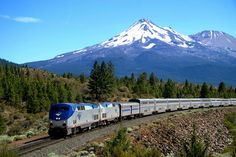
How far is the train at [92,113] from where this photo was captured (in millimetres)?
35406

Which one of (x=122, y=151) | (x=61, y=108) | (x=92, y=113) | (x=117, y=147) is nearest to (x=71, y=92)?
(x=92, y=113)

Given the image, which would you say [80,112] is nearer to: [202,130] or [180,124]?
[180,124]

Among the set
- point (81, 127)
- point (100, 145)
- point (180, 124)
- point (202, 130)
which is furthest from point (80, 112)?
point (202, 130)

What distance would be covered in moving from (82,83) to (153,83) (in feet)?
82.2

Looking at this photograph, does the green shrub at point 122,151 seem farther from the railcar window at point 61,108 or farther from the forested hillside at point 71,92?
the forested hillside at point 71,92

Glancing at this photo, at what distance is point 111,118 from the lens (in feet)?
165

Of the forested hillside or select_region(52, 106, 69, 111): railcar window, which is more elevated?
the forested hillside

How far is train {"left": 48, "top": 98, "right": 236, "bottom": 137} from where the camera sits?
116 feet

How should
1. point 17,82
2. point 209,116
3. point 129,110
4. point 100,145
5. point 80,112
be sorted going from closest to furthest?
1. point 100,145
2. point 80,112
3. point 129,110
4. point 209,116
5. point 17,82

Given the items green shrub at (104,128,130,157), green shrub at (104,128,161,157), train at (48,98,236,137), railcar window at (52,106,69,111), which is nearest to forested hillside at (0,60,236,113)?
train at (48,98,236,137)

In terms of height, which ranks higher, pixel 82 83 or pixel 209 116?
pixel 82 83

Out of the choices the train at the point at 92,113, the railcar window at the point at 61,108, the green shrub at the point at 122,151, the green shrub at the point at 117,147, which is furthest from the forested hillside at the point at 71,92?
the green shrub at the point at 122,151

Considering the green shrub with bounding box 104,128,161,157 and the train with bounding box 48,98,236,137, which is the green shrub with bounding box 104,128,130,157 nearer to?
the green shrub with bounding box 104,128,161,157

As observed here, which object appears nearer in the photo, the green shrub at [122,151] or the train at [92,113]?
the green shrub at [122,151]
